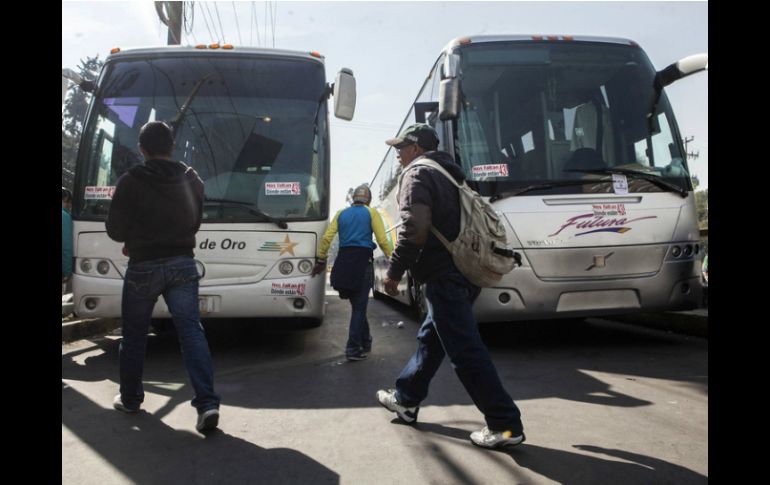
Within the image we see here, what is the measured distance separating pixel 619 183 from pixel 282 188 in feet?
10.7

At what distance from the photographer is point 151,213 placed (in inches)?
150

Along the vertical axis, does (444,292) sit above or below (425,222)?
below

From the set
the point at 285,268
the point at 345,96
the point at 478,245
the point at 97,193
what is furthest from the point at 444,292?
the point at 97,193

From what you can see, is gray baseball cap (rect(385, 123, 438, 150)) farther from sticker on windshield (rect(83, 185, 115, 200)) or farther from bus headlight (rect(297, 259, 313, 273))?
sticker on windshield (rect(83, 185, 115, 200))

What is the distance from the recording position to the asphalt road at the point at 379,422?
2889 mm

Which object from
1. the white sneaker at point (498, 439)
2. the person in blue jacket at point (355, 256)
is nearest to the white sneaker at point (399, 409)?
the white sneaker at point (498, 439)

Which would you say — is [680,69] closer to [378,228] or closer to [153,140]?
[378,228]

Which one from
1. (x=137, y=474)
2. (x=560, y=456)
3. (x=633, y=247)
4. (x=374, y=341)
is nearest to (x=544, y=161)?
(x=633, y=247)

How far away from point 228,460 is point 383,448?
2.56 ft

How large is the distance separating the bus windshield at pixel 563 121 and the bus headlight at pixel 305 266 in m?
1.76

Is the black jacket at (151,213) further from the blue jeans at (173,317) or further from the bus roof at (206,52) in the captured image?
the bus roof at (206,52)
